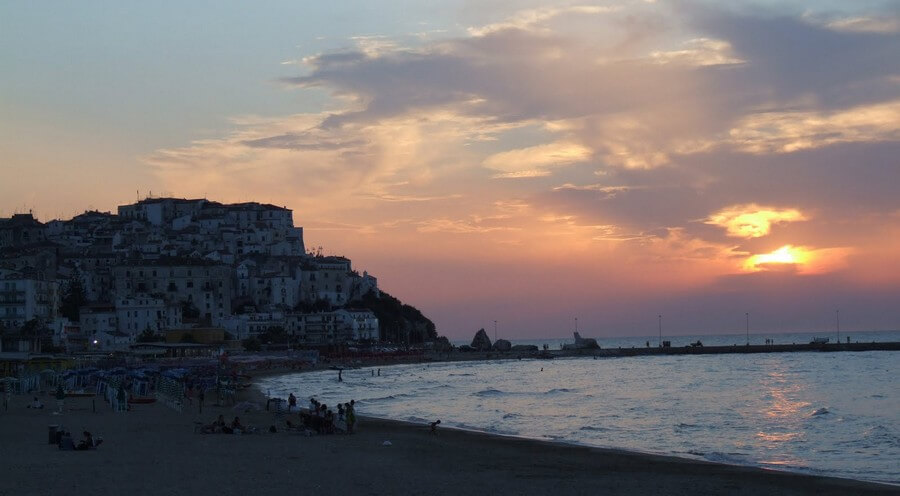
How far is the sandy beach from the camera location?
22.0 meters

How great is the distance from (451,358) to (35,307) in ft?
194

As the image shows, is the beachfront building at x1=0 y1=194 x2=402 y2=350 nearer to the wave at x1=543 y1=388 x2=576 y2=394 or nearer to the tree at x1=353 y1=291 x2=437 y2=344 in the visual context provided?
the tree at x1=353 y1=291 x2=437 y2=344

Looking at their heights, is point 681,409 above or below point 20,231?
below

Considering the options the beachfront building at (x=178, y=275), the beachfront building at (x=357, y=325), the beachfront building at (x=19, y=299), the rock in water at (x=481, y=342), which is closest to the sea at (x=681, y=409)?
the beachfront building at (x=19, y=299)

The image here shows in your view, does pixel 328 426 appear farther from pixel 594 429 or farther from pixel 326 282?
pixel 326 282

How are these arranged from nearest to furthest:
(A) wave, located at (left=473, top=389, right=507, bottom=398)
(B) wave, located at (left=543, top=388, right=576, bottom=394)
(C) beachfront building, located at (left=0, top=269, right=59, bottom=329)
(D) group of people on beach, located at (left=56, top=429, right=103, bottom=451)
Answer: (D) group of people on beach, located at (left=56, top=429, right=103, bottom=451) → (A) wave, located at (left=473, top=389, right=507, bottom=398) → (B) wave, located at (left=543, top=388, right=576, bottom=394) → (C) beachfront building, located at (left=0, top=269, right=59, bottom=329)

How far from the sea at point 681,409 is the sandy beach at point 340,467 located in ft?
11.0

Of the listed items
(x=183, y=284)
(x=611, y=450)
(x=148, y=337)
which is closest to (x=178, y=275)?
(x=183, y=284)

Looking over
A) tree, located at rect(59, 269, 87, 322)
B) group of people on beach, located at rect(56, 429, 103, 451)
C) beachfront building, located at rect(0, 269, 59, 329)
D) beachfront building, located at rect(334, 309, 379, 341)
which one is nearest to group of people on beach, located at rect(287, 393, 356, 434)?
group of people on beach, located at rect(56, 429, 103, 451)

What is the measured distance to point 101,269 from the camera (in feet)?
442

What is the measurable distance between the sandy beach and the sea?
337 centimetres

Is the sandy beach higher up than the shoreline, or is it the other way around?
the sandy beach

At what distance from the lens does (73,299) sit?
123m

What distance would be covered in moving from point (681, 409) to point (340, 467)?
31675 mm
